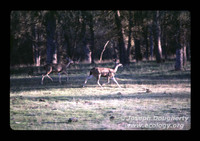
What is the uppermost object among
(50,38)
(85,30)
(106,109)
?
(85,30)

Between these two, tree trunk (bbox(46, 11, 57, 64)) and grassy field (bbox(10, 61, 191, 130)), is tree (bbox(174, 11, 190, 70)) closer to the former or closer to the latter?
grassy field (bbox(10, 61, 191, 130))

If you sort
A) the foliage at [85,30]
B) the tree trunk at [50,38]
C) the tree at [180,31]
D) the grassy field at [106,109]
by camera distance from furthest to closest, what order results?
the foliage at [85,30]
the tree trunk at [50,38]
the tree at [180,31]
the grassy field at [106,109]

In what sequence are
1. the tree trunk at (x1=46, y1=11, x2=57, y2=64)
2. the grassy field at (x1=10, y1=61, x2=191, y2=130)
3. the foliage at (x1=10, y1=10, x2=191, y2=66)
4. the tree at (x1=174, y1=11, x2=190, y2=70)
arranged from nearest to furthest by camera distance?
1. the grassy field at (x1=10, y1=61, x2=191, y2=130)
2. the tree at (x1=174, y1=11, x2=190, y2=70)
3. the tree trunk at (x1=46, y1=11, x2=57, y2=64)
4. the foliage at (x1=10, y1=10, x2=191, y2=66)

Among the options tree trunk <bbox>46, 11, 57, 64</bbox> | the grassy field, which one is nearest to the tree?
the grassy field

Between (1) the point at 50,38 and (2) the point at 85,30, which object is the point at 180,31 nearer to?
(1) the point at 50,38

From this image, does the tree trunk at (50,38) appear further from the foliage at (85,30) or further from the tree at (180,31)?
the tree at (180,31)

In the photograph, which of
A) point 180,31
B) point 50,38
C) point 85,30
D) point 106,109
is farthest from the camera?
point 85,30

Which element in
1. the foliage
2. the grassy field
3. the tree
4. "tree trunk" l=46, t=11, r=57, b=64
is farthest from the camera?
the foliage

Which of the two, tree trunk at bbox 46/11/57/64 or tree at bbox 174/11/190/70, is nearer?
tree at bbox 174/11/190/70

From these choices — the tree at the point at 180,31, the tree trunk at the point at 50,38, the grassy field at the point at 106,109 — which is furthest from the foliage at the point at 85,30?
the grassy field at the point at 106,109

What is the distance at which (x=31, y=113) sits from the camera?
8.48 meters

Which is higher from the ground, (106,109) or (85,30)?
(85,30)

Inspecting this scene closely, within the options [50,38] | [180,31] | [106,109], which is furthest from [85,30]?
[106,109]

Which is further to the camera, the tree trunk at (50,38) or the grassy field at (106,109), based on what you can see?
the tree trunk at (50,38)
